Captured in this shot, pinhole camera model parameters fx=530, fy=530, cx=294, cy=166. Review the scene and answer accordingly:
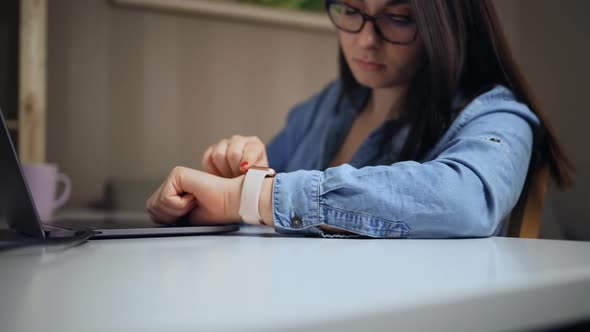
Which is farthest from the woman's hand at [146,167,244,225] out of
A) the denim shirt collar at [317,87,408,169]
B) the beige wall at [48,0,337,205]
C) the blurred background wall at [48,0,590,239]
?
the beige wall at [48,0,337,205]

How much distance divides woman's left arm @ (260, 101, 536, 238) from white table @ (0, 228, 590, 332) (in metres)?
0.10

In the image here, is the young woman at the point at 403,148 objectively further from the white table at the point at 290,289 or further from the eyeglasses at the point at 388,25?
the white table at the point at 290,289

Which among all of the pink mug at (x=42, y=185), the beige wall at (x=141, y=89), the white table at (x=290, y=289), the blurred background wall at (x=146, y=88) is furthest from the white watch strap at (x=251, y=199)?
the beige wall at (x=141, y=89)

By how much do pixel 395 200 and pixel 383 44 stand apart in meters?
0.36

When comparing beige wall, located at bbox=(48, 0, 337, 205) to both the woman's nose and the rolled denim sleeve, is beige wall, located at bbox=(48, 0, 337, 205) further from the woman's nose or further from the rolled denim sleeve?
the rolled denim sleeve

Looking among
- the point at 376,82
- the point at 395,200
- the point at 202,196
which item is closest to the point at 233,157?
the point at 202,196

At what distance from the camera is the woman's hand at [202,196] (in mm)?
590

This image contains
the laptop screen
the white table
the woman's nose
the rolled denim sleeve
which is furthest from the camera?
the woman's nose

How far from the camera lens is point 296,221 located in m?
0.55

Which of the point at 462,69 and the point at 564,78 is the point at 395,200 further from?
the point at 564,78

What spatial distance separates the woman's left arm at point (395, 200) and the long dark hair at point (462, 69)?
0.69 ft

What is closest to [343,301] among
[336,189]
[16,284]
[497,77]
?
[16,284]

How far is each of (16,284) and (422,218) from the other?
1.21 feet

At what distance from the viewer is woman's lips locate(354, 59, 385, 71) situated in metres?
0.86
